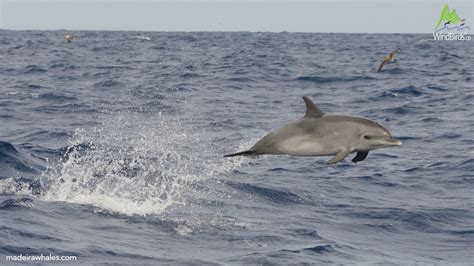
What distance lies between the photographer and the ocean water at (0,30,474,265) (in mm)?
10375

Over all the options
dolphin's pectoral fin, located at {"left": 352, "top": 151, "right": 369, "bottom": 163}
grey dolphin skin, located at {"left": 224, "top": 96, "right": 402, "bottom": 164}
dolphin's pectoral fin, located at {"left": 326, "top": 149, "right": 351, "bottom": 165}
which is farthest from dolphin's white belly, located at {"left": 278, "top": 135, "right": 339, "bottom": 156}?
dolphin's pectoral fin, located at {"left": 352, "top": 151, "right": 369, "bottom": 163}

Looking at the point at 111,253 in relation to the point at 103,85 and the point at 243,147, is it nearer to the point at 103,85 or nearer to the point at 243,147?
the point at 243,147

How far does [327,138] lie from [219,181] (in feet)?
23.2

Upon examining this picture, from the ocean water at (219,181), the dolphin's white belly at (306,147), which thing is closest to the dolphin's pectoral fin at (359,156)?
the dolphin's white belly at (306,147)

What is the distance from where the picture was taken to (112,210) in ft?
38.7

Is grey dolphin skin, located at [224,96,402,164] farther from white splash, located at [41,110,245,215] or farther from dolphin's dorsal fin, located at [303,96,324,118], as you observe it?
white splash, located at [41,110,245,215]

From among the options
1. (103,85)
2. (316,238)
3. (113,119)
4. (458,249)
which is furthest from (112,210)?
(103,85)

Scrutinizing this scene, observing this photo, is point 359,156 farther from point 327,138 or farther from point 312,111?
Result: point 312,111

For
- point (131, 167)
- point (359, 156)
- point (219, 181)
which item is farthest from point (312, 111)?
point (131, 167)

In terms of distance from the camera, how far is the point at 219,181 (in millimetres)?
14680

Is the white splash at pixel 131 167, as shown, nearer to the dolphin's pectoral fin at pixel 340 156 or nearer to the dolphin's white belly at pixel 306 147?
the dolphin's white belly at pixel 306 147

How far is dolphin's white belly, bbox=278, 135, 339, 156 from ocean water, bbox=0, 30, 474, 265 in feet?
7.52

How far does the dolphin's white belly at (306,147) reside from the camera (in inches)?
304

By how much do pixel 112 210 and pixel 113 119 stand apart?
9.96 meters
